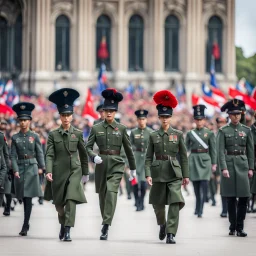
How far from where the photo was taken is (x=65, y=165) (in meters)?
16.5

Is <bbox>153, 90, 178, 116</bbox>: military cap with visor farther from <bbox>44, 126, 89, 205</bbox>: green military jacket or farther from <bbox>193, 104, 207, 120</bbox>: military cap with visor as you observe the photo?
<bbox>193, 104, 207, 120</bbox>: military cap with visor

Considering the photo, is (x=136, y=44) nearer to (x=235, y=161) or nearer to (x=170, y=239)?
(x=235, y=161)

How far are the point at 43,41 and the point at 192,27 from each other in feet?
28.0

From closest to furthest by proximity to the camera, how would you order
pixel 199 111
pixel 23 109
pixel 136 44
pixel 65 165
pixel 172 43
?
1. pixel 65 165
2. pixel 23 109
3. pixel 199 111
4. pixel 136 44
5. pixel 172 43

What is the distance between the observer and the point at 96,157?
1675 centimetres

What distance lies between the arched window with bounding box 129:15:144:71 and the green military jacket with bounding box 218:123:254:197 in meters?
49.6

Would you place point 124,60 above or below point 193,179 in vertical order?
above

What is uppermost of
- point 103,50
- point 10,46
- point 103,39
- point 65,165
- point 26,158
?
point 103,39

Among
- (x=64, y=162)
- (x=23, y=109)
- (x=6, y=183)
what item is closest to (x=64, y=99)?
(x=64, y=162)

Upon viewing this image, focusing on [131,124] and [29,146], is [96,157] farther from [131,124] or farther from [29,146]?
[131,124]

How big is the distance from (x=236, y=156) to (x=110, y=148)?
1.89 m

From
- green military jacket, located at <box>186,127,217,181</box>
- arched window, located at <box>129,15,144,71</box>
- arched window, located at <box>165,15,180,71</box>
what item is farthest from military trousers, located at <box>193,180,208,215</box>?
arched window, located at <box>165,15,180,71</box>

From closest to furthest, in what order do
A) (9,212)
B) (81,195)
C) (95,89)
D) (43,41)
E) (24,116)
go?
(81,195), (24,116), (9,212), (95,89), (43,41)

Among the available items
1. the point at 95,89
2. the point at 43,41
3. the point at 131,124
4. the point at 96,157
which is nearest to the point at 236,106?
the point at 96,157
